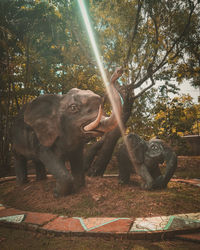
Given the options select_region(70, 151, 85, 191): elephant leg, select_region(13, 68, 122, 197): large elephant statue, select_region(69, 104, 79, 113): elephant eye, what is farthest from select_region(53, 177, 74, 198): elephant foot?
select_region(69, 104, 79, 113): elephant eye

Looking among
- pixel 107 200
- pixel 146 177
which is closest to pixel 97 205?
pixel 107 200

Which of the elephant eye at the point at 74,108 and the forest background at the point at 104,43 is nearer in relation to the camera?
the elephant eye at the point at 74,108

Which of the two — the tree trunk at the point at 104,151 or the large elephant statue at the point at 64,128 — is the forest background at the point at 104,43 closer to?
the tree trunk at the point at 104,151

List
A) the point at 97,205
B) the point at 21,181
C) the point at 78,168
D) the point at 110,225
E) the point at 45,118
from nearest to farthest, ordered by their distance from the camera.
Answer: the point at 110,225
the point at 97,205
the point at 45,118
the point at 78,168
the point at 21,181

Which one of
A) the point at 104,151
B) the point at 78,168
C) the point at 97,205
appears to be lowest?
the point at 97,205

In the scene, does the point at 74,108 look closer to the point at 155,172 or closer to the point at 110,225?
the point at 110,225

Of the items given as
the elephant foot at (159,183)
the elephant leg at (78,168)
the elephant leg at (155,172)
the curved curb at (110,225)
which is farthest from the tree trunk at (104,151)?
the curved curb at (110,225)

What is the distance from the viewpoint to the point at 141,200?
13.9ft

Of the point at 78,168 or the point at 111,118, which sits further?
the point at 78,168

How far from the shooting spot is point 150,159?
16.9ft

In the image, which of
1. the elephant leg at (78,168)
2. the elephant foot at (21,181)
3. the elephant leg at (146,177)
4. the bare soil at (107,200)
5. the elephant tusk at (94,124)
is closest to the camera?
the bare soil at (107,200)

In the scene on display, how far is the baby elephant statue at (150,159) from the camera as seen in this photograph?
500 centimetres

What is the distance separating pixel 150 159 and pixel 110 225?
7.69 feet

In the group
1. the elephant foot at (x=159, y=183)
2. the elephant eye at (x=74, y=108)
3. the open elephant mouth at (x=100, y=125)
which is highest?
the elephant eye at (x=74, y=108)
